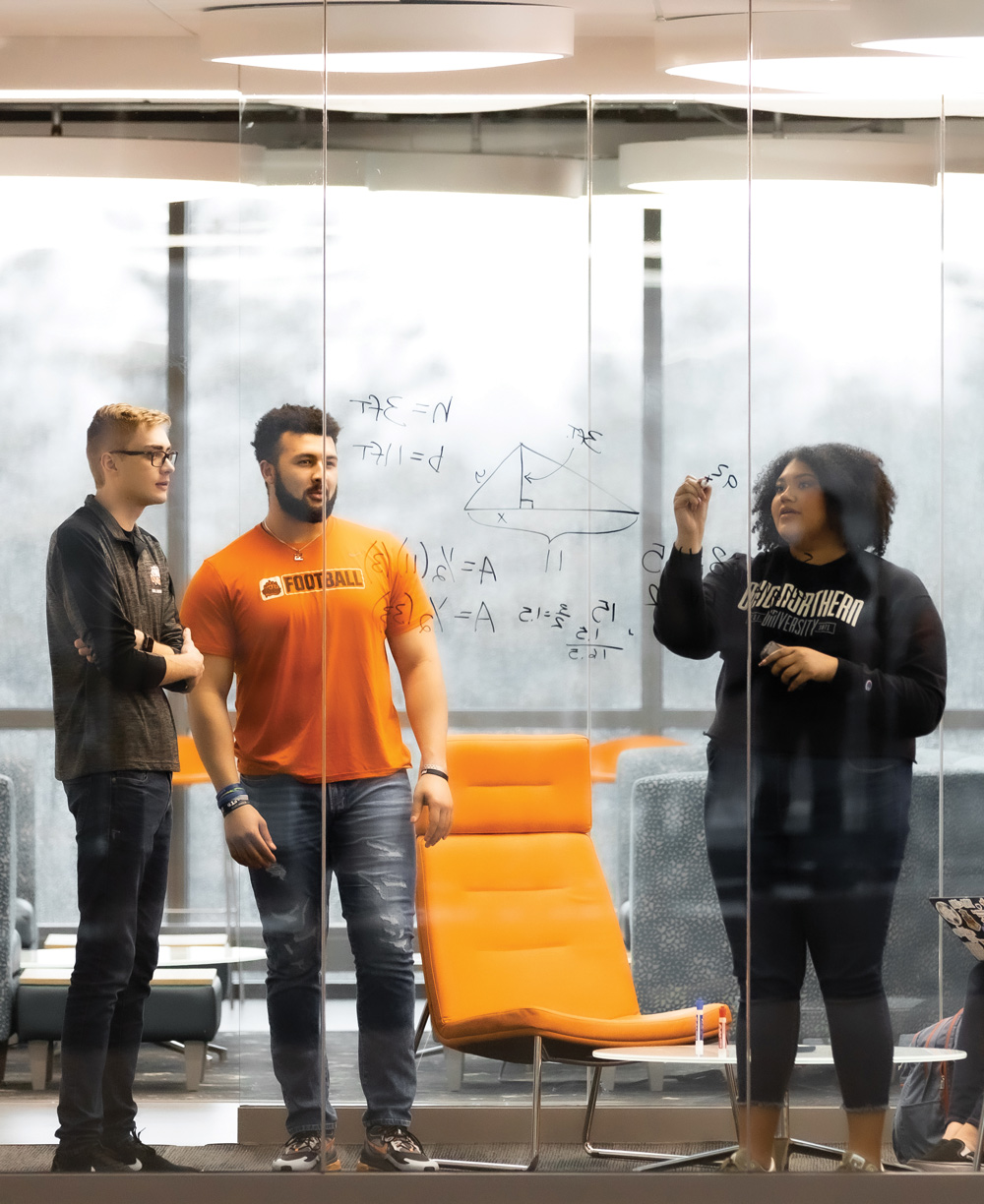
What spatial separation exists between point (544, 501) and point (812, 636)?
0.69 metres

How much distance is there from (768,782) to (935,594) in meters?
0.59

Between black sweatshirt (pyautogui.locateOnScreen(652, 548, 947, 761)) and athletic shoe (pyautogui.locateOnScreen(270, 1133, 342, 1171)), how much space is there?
1.30 metres

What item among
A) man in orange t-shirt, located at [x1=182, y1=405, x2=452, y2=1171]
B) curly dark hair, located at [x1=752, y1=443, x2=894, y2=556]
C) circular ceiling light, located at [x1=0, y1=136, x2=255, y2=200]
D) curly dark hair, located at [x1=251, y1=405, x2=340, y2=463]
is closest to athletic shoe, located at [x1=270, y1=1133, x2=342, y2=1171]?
man in orange t-shirt, located at [x1=182, y1=405, x2=452, y2=1171]

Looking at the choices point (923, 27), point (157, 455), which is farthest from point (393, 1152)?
point (923, 27)

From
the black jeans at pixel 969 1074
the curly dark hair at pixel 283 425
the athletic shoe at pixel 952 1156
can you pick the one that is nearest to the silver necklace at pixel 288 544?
the curly dark hair at pixel 283 425

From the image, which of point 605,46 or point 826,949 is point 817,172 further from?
point 826,949

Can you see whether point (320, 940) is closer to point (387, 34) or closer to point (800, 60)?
point (387, 34)

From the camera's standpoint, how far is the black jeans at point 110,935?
370 centimetres

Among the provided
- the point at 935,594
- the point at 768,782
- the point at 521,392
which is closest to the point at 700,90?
the point at 521,392

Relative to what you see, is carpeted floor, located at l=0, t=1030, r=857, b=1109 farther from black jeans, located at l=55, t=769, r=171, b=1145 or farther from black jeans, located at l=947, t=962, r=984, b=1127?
black jeans, located at l=947, t=962, r=984, b=1127

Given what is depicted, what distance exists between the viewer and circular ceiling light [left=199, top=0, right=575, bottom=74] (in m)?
3.74

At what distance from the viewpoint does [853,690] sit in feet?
12.3

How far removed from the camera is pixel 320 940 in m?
3.72

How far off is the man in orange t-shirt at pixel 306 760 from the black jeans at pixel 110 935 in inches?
7.4
